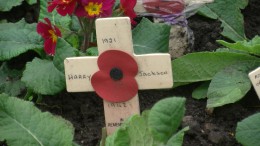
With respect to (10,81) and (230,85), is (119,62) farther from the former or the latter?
(10,81)

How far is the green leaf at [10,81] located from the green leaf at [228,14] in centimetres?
84

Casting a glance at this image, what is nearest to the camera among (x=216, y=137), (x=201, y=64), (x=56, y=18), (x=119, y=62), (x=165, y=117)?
(x=165, y=117)

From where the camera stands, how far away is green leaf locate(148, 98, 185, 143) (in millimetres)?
1604

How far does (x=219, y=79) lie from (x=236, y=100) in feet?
0.42

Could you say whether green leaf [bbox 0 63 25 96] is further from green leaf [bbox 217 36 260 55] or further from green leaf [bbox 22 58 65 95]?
green leaf [bbox 217 36 260 55]

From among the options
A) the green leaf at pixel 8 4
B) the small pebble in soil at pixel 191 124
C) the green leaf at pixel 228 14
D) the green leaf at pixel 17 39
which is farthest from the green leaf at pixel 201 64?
the green leaf at pixel 8 4

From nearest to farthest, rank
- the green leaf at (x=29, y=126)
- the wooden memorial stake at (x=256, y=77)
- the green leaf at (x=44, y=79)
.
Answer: the wooden memorial stake at (x=256, y=77)
the green leaf at (x=29, y=126)
the green leaf at (x=44, y=79)

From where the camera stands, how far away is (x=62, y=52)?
215cm

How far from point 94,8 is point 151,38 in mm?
270

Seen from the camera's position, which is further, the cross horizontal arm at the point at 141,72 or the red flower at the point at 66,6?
the red flower at the point at 66,6

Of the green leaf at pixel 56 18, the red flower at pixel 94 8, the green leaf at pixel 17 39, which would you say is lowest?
the green leaf at pixel 17 39

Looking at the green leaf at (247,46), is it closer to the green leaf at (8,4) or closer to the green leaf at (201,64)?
the green leaf at (201,64)

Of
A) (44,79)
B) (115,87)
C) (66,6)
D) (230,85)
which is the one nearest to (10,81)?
(44,79)

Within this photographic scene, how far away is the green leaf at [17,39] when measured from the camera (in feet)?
7.73
